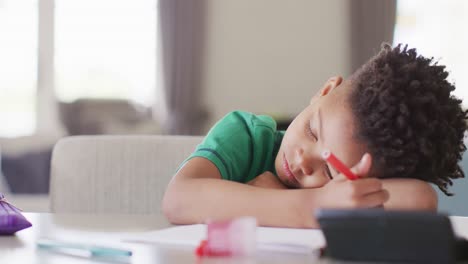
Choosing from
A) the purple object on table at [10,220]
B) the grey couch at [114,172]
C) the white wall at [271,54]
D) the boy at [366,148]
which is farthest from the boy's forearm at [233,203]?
the white wall at [271,54]

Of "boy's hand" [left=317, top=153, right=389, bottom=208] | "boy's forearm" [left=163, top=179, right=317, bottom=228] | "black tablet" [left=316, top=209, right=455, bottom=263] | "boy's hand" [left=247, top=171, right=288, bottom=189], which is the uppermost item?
"black tablet" [left=316, top=209, right=455, bottom=263]

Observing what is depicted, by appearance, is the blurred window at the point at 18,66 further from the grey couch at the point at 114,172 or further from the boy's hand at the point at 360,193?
the boy's hand at the point at 360,193

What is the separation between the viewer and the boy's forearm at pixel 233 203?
3.10ft

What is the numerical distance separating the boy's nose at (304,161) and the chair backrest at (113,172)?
1.62 ft

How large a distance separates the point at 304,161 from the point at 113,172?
0.57 meters

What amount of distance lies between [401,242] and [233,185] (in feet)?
1.46

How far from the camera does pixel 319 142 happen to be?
1.07m

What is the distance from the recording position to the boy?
3.25 ft

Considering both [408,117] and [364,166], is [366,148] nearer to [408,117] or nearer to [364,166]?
[408,117]

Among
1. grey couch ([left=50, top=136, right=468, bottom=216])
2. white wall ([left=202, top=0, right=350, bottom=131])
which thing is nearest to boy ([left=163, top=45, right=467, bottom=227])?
grey couch ([left=50, top=136, right=468, bottom=216])

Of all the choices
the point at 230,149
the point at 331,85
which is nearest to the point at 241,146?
the point at 230,149

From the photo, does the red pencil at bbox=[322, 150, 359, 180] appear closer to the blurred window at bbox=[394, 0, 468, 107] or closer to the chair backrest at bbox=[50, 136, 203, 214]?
the chair backrest at bbox=[50, 136, 203, 214]

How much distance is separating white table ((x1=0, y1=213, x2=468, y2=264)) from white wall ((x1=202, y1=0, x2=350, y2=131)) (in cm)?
344

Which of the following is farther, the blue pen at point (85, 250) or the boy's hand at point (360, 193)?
the boy's hand at point (360, 193)
